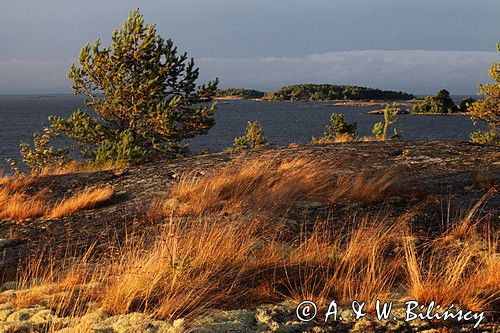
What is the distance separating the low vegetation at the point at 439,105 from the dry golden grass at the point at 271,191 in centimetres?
13308

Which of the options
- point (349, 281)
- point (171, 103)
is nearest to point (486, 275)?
point (349, 281)

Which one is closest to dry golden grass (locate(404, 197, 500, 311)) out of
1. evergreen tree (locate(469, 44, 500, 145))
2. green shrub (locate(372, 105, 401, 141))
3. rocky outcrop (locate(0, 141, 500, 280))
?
rocky outcrop (locate(0, 141, 500, 280))

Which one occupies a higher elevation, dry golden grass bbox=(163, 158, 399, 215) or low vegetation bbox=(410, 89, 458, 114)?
low vegetation bbox=(410, 89, 458, 114)

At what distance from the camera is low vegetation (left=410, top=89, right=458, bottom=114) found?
126812 millimetres

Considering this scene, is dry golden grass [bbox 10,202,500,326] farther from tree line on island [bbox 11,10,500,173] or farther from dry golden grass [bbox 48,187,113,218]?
tree line on island [bbox 11,10,500,173]

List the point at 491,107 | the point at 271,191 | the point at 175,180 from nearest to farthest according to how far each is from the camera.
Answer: the point at 271,191 → the point at 175,180 → the point at 491,107

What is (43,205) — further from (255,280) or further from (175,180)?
(255,280)

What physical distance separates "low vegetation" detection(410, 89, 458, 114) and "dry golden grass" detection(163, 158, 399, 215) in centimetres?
13308

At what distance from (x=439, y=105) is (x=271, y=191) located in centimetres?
13545

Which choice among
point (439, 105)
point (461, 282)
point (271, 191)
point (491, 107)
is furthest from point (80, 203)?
point (439, 105)

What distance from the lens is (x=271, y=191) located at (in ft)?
22.0

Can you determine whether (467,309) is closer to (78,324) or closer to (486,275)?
(486,275)

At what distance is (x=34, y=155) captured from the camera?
72.6 feet

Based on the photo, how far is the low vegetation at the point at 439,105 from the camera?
12681cm
